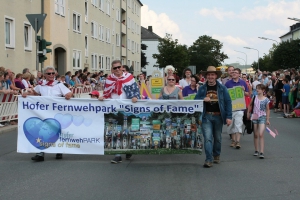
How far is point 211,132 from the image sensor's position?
880cm

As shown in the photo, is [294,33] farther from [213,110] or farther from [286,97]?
[213,110]

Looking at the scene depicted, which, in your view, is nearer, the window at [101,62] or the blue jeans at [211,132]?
the blue jeans at [211,132]

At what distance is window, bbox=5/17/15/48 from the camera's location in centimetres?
2592

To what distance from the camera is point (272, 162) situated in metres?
9.26

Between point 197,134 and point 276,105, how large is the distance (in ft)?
59.7

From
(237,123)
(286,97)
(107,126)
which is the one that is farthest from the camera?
(286,97)

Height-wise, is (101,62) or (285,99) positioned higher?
(101,62)

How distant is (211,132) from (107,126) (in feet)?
6.79

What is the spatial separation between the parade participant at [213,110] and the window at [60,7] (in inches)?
1097

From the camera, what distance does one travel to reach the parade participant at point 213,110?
28.6 ft

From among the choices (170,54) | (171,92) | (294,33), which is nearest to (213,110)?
(171,92)

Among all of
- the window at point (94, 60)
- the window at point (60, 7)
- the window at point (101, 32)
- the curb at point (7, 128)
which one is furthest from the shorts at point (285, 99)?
the window at point (101, 32)

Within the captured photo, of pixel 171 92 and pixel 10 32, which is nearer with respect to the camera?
pixel 171 92

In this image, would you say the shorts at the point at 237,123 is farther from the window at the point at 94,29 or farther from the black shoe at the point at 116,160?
the window at the point at 94,29
